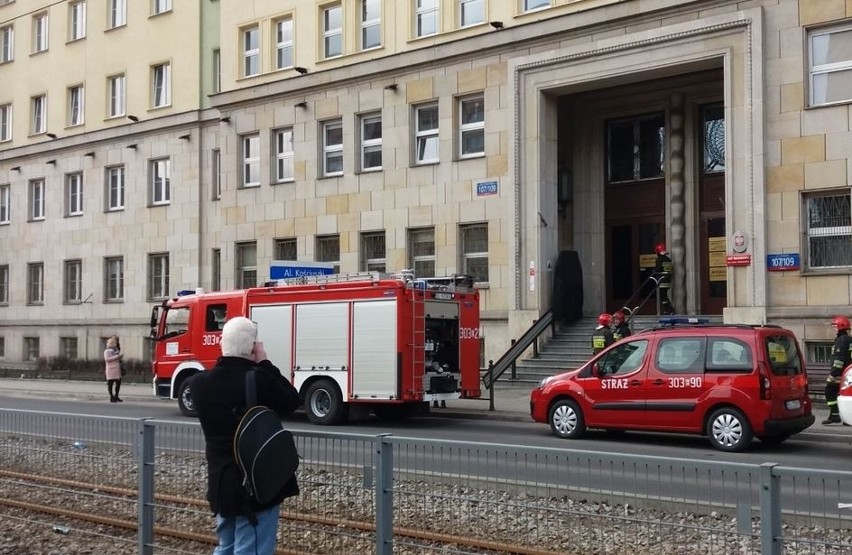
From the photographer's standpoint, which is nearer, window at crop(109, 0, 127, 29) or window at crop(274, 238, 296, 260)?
window at crop(274, 238, 296, 260)

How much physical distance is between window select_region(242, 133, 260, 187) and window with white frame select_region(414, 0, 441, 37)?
7.04 meters

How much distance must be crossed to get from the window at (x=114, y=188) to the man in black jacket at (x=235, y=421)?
34999mm

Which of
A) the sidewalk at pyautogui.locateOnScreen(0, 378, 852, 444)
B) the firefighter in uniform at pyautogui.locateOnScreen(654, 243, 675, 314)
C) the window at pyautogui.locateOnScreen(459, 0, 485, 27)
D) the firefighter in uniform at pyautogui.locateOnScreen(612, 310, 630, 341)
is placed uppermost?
the window at pyautogui.locateOnScreen(459, 0, 485, 27)

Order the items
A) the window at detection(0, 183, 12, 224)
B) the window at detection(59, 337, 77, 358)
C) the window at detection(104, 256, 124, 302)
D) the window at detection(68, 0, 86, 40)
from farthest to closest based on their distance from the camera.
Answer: the window at detection(0, 183, 12, 224) → the window at detection(68, 0, 86, 40) → the window at detection(59, 337, 77, 358) → the window at detection(104, 256, 124, 302)

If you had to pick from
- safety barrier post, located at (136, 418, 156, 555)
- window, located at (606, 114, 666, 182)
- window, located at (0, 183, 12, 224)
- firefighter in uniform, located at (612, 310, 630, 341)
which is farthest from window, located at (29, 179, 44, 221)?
safety barrier post, located at (136, 418, 156, 555)

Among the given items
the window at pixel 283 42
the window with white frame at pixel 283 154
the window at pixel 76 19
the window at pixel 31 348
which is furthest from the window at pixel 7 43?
the window with white frame at pixel 283 154

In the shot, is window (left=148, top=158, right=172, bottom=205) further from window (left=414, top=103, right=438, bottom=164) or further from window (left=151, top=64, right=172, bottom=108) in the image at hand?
window (left=414, top=103, right=438, bottom=164)

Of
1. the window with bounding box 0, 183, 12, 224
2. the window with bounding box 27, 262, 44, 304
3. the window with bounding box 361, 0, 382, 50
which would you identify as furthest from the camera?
the window with bounding box 0, 183, 12, 224

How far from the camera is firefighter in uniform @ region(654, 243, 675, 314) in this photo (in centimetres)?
2633

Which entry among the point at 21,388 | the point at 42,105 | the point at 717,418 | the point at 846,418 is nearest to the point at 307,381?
the point at 717,418

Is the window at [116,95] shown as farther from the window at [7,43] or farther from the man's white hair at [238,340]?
the man's white hair at [238,340]

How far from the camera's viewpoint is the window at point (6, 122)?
4388 cm

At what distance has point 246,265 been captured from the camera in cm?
3375

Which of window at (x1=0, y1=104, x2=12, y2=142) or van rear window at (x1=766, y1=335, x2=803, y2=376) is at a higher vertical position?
window at (x1=0, y1=104, x2=12, y2=142)
